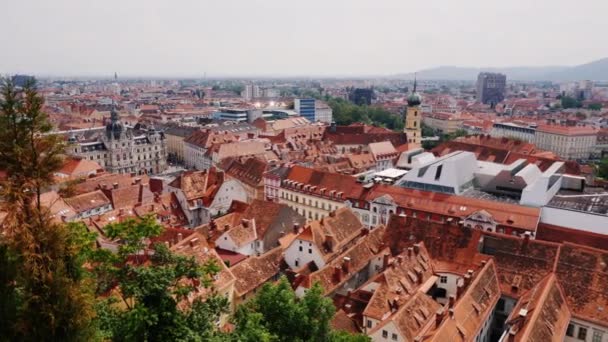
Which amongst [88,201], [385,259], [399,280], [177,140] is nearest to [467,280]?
[399,280]

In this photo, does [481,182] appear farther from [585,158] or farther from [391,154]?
[585,158]

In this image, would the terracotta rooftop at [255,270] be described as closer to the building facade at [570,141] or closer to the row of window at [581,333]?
the row of window at [581,333]

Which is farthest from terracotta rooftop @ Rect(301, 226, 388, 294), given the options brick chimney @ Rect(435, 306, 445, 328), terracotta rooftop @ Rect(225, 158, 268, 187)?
terracotta rooftop @ Rect(225, 158, 268, 187)

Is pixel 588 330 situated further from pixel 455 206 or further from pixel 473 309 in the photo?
pixel 455 206

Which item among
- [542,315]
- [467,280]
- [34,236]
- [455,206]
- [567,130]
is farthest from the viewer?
[567,130]

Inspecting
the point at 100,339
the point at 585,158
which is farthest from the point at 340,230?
the point at 585,158

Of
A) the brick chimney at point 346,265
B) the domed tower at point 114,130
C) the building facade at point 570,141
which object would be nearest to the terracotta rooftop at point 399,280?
the brick chimney at point 346,265

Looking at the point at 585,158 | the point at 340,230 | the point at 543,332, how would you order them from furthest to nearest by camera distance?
the point at 585,158 → the point at 340,230 → the point at 543,332
